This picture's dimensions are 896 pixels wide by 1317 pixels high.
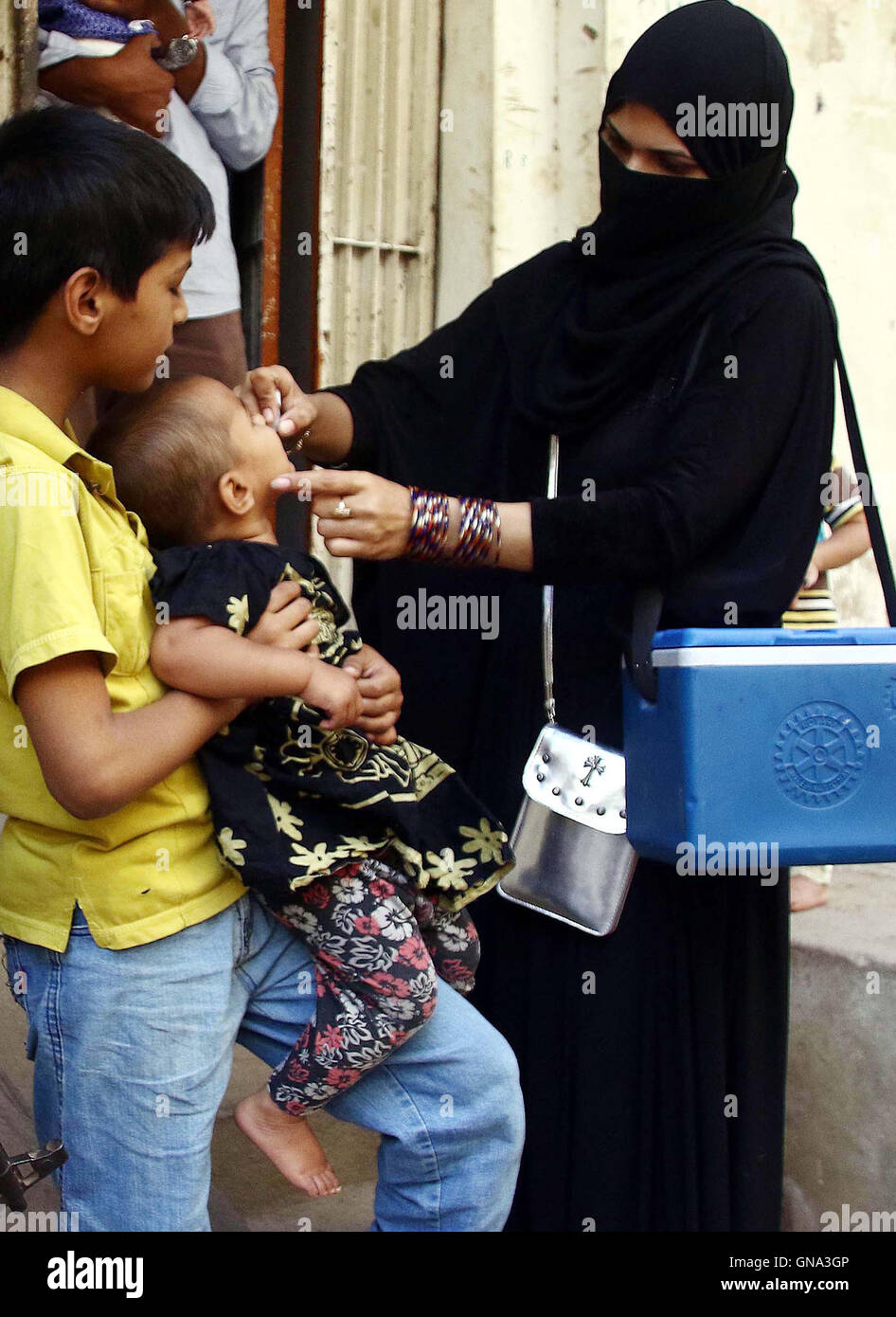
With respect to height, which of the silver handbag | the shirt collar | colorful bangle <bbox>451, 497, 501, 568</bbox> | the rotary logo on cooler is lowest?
the silver handbag

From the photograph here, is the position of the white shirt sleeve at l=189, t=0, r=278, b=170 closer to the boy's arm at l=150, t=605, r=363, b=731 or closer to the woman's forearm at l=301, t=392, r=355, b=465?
the woman's forearm at l=301, t=392, r=355, b=465

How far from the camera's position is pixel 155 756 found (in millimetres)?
1368

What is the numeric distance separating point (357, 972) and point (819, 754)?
0.66 metres

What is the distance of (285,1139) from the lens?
1684mm

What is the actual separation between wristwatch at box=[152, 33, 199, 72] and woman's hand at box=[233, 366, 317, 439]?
1266mm

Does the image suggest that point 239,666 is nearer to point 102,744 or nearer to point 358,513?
point 102,744

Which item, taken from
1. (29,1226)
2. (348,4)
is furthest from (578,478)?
(348,4)

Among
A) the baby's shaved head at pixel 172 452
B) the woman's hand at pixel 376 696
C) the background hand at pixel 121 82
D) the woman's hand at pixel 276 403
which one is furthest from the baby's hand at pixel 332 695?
the background hand at pixel 121 82

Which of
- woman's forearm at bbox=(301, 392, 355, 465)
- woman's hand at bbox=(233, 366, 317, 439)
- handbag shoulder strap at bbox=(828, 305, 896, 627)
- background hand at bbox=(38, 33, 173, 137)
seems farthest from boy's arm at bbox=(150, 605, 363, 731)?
background hand at bbox=(38, 33, 173, 137)

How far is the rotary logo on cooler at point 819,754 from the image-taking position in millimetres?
1731

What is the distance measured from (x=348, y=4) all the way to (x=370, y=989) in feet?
9.00

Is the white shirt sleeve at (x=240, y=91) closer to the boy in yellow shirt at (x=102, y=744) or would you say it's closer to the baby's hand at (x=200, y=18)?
the baby's hand at (x=200, y=18)

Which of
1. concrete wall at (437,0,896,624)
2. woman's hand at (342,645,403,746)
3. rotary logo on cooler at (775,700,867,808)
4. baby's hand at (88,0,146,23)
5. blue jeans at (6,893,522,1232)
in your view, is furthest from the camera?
concrete wall at (437,0,896,624)

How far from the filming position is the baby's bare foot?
1.68 m
